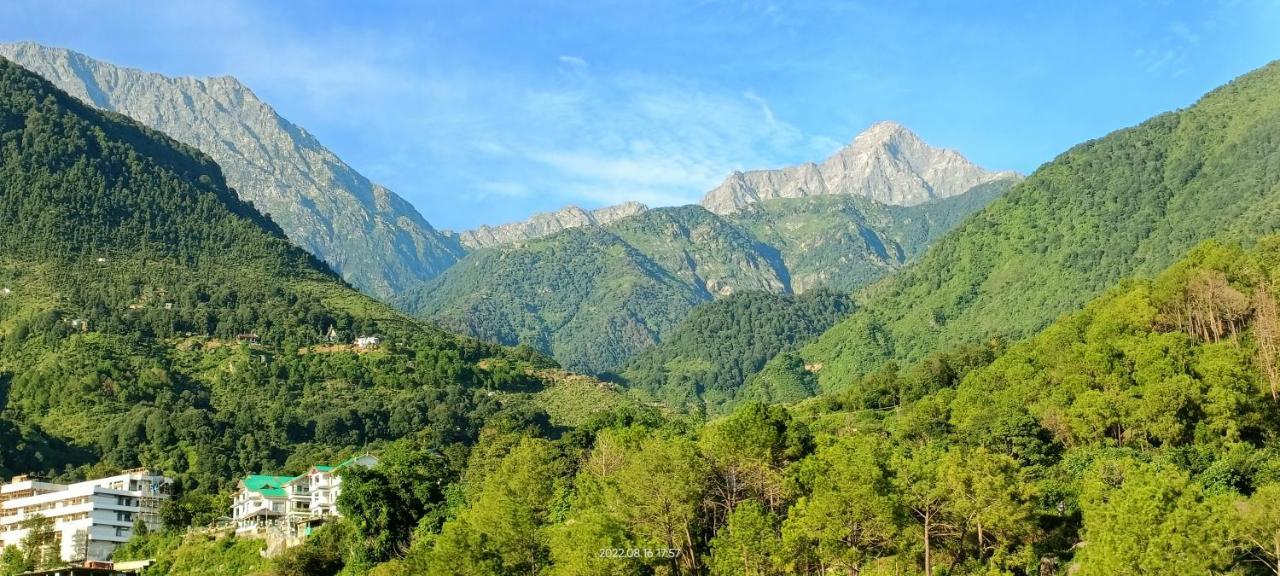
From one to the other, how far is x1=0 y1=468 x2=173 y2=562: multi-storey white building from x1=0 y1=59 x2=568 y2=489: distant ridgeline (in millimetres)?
7253

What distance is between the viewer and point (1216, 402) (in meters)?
74.4

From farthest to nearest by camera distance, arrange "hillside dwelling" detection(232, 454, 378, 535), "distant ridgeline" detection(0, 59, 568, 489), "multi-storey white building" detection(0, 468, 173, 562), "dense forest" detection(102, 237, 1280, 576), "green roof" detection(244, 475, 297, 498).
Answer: "distant ridgeline" detection(0, 59, 568, 489) < "multi-storey white building" detection(0, 468, 173, 562) < "green roof" detection(244, 475, 297, 498) < "hillside dwelling" detection(232, 454, 378, 535) < "dense forest" detection(102, 237, 1280, 576)

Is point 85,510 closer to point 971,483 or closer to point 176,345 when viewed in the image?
point 176,345

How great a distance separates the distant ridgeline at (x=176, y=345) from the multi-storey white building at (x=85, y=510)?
286 inches

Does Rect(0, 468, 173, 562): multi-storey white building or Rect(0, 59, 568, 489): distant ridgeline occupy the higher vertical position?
Rect(0, 59, 568, 489): distant ridgeline

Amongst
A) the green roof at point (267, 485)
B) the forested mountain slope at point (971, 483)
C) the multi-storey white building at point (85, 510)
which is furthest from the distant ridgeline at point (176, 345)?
the forested mountain slope at point (971, 483)

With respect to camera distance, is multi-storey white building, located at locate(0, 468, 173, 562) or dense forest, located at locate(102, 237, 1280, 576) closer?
dense forest, located at locate(102, 237, 1280, 576)

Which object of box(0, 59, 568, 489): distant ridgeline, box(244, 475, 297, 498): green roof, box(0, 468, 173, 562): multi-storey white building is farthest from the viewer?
box(0, 59, 568, 489): distant ridgeline

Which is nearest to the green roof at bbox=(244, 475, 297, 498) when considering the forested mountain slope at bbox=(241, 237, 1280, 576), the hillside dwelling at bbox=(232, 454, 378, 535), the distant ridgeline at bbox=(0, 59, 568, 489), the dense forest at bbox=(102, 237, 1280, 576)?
the hillside dwelling at bbox=(232, 454, 378, 535)

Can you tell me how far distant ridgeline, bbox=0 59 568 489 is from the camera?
123 metres

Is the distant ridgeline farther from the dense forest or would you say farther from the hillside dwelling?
the dense forest

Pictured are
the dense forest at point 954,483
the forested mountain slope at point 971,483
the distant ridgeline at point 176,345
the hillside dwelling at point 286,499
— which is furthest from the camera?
the distant ridgeline at point 176,345

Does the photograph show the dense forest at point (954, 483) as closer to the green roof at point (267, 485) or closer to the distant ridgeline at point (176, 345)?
the green roof at point (267, 485)

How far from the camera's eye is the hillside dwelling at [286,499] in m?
96.9
